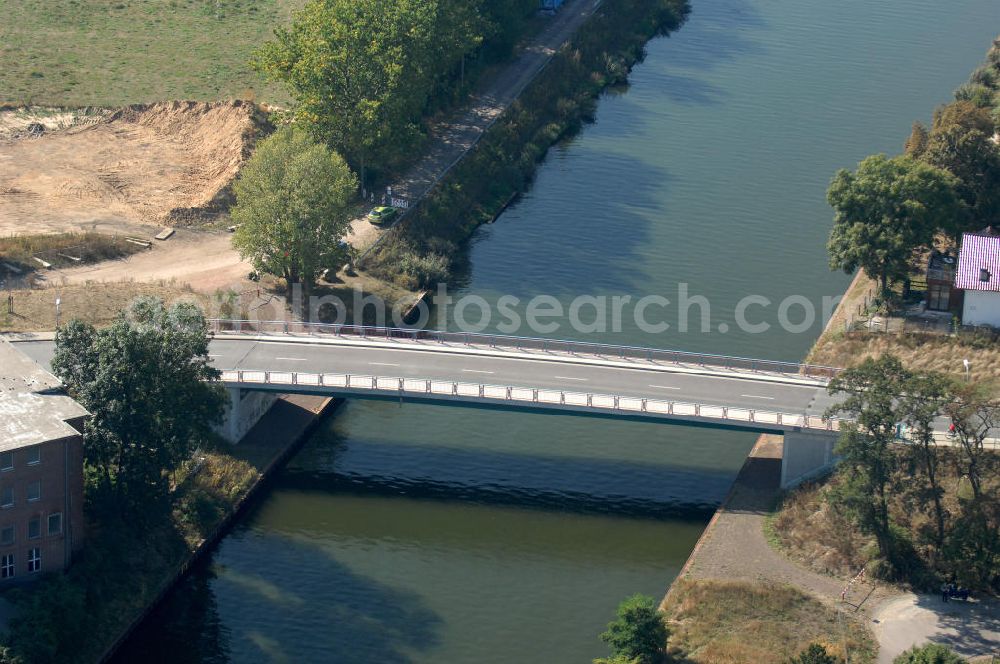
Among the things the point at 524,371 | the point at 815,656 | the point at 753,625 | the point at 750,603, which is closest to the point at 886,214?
the point at 524,371

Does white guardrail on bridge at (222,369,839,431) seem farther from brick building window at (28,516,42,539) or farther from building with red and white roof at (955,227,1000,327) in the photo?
brick building window at (28,516,42,539)

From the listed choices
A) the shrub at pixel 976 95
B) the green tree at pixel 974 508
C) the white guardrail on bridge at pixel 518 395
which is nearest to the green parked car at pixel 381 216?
the white guardrail on bridge at pixel 518 395

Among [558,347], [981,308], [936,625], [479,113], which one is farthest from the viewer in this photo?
[479,113]

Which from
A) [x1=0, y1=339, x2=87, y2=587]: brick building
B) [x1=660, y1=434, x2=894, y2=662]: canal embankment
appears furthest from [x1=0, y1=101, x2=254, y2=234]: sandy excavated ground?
[x1=660, y1=434, x2=894, y2=662]: canal embankment

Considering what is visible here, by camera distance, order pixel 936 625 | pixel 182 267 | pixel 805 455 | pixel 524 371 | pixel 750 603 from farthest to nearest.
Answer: pixel 182 267
pixel 524 371
pixel 805 455
pixel 750 603
pixel 936 625

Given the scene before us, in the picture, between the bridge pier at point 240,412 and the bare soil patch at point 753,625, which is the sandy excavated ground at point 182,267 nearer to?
the bridge pier at point 240,412

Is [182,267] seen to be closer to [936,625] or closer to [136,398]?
[136,398]

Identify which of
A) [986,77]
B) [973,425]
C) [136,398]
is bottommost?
[136,398]
